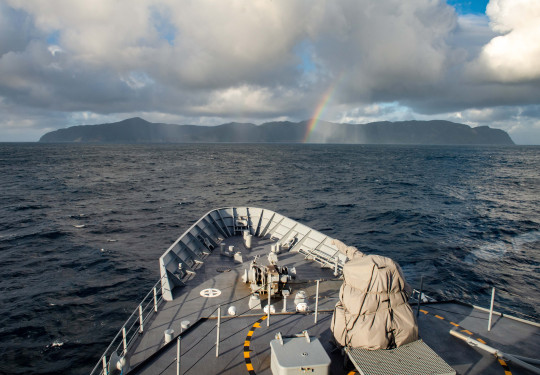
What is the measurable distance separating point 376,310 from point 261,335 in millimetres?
4571

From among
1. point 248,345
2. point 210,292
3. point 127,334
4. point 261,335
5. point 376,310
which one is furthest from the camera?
point 127,334

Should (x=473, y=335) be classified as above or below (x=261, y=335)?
below

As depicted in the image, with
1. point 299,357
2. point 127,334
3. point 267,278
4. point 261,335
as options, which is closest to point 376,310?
point 299,357

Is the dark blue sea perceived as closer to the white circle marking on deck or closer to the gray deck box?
the white circle marking on deck

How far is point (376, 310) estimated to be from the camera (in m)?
10.5

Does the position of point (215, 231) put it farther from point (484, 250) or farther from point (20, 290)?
point (484, 250)

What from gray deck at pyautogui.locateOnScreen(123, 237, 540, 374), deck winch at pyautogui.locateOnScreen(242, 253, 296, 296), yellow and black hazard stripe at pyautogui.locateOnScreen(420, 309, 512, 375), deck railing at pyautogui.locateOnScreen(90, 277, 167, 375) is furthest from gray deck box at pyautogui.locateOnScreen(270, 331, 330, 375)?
deck winch at pyautogui.locateOnScreen(242, 253, 296, 296)

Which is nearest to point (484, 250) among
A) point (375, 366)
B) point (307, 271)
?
point (307, 271)

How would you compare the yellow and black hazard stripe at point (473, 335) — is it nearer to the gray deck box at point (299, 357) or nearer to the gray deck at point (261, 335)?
the gray deck at point (261, 335)

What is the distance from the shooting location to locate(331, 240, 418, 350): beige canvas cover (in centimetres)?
1027

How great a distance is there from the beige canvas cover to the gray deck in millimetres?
1036

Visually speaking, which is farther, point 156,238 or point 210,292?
point 156,238

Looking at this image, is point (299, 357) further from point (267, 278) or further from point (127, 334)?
point (127, 334)

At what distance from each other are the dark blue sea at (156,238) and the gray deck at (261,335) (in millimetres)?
9323
